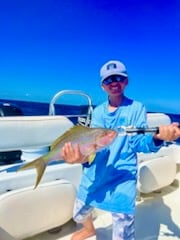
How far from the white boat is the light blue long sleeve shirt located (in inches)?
17.6

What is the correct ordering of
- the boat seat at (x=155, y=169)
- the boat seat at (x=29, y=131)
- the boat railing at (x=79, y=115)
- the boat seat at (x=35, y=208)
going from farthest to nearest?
the boat railing at (x=79, y=115) < the boat seat at (x=155, y=169) < the boat seat at (x=29, y=131) < the boat seat at (x=35, y=208)

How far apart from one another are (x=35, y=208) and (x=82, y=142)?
80cm

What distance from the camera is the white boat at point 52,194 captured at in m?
2.05

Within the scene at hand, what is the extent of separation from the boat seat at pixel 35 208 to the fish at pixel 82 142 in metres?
0.59

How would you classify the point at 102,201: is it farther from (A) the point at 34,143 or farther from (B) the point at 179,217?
(B) the point at 179,217

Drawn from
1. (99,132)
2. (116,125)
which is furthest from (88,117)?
(99,132)

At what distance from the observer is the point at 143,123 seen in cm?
179

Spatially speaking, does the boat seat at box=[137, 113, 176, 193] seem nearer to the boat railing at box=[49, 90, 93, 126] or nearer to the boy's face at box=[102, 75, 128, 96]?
the boat railing at box=[49, 90, 93, 126]

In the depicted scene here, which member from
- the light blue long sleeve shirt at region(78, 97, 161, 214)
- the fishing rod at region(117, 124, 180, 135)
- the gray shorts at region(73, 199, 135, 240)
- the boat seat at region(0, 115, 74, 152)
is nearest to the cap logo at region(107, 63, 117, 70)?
the light blue long sleeve shirt at region(78, 97, 161, 214)

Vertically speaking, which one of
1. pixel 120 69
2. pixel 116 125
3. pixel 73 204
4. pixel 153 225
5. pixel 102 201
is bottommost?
pixel 153 225

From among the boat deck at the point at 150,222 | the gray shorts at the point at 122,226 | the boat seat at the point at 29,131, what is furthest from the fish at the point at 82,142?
the boat deck at the point at 150,222

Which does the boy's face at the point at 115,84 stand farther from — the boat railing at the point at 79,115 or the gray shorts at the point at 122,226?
the boat railing at the point at 79,115

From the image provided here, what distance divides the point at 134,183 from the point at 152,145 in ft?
0.89

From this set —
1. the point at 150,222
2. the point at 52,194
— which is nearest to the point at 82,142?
the point at 52,194
